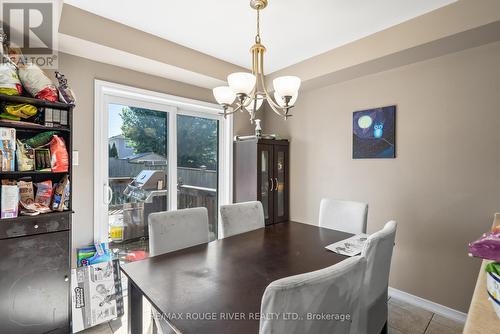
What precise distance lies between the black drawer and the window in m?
0.54

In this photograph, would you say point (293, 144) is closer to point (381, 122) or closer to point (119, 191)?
point (381, 122)

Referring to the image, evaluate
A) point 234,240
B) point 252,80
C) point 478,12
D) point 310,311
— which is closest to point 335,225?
point 234,240

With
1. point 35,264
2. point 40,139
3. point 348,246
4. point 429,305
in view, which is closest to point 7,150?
point 40,139

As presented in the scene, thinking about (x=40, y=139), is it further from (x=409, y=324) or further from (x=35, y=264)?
(x=409, y=324)

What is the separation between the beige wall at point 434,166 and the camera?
2.05m

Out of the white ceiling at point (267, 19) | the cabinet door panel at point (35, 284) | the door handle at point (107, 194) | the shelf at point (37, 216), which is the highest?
the white ceiling at point (267, 19)

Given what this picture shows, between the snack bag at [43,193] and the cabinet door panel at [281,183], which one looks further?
Result: the cabinet door panel at [281,183]

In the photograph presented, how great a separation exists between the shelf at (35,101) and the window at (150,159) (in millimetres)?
505

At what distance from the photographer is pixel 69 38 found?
6.50ft

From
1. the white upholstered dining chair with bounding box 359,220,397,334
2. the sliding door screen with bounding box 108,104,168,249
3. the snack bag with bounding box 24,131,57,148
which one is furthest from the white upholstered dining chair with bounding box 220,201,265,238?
the snack bag with bounding box 24,131,57,148

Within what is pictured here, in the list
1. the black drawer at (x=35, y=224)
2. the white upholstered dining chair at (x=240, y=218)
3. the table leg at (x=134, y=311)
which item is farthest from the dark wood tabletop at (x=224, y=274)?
the black drawer at (x=35, y=224)

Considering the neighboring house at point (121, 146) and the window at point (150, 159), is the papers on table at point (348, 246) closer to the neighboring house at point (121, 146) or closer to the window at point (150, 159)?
the window at point (150, 159)

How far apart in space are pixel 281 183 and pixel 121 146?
6.68 ft

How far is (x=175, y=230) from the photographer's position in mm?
1831
